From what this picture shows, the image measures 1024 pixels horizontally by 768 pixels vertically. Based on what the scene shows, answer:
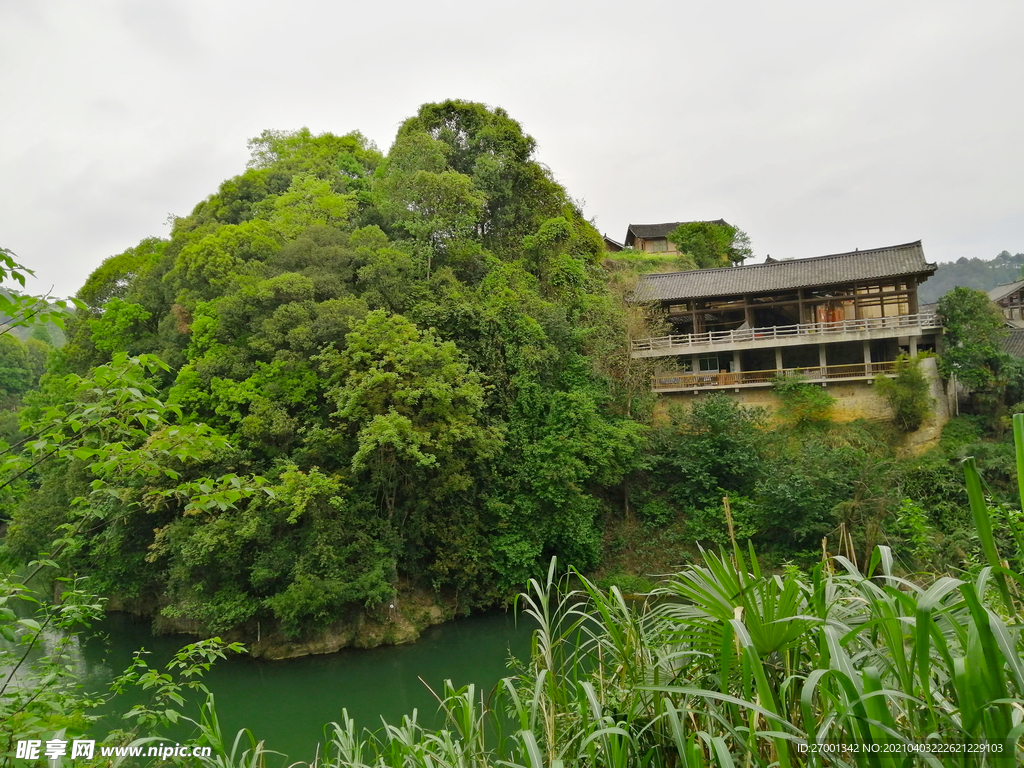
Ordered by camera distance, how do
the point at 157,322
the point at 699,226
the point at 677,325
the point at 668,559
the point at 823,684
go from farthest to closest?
the point at 699,226 → the point at 677,325 → the point at 157,322 → the point at 668,559 → the point at 823,684

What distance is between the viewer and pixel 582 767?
195 cm

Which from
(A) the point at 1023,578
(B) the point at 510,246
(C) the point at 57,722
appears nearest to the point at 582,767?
(A) the point at 1023,578

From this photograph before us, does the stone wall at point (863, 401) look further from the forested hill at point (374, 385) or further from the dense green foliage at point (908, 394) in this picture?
the forested hill at point (374, 385)

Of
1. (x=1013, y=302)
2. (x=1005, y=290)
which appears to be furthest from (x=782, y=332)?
(x=1005, y=290)

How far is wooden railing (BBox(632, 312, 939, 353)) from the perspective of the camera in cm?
1288

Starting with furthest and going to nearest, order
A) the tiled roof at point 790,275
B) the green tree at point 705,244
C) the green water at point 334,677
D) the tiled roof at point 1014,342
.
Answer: the green tree at point 705,244 < the tiled roof at point 1014,342 < the tiled roof at point 790,275 < the green water at point 334,677

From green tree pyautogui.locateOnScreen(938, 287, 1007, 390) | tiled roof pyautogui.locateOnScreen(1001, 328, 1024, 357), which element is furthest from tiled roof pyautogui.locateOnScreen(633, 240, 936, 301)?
tiled roof pyautogui.locateOnScreen(1001, 328, 1024, 357)

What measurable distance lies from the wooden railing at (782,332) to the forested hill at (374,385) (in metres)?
1.19

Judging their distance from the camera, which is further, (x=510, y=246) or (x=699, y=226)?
(x=699, y=226)

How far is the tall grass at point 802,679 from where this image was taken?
3.79 feet

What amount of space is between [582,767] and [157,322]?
524 inches

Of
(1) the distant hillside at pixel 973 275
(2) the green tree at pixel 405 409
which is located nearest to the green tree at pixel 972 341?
(2) the green tree at pixel 405 409

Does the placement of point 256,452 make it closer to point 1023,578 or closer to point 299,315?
point 299,315

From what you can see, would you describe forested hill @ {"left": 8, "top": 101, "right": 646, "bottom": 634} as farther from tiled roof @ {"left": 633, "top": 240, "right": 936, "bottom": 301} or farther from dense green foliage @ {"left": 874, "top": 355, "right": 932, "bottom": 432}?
dense green foliage @ {"left": 874, "top": 355, "right": 932, "bottom": 432}
